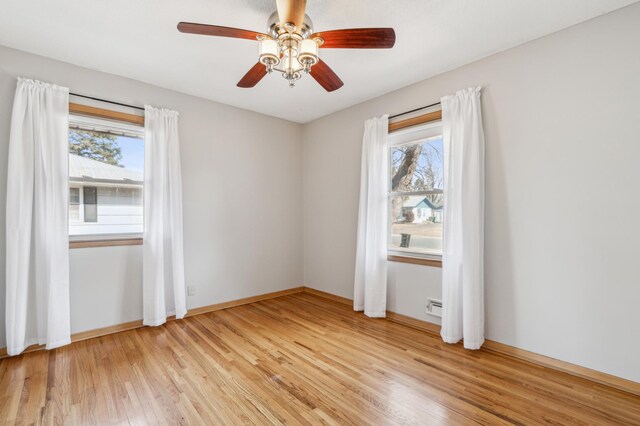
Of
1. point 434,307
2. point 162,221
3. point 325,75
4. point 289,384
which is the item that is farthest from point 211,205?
point 434,307

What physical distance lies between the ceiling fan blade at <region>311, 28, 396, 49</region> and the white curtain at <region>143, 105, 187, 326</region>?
2272 mm

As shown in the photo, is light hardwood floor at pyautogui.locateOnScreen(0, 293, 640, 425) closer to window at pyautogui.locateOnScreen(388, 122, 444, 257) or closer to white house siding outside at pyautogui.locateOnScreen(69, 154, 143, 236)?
window at pyautogui.locateOnScreen(388, 122, 444, 257)

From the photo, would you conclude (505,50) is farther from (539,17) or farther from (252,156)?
(252,156)

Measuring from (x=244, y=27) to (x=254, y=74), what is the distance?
38 cm

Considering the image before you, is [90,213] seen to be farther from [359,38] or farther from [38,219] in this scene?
[359,38]

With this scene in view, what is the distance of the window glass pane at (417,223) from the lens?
323 centimetres


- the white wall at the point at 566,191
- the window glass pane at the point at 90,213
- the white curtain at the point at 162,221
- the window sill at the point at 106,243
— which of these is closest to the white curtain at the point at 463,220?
the white wall at the point at 566,191

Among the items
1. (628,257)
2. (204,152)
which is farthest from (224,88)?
(628,257)

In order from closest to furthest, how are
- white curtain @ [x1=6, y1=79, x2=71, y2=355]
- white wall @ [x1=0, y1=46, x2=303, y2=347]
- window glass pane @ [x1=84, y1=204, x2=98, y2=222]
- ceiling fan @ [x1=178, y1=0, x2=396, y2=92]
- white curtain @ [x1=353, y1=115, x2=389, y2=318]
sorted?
1. ceiling fan @ [x1=178, y1=0, x2=396, y2=92]
2. white curtain @ [x1=6, y1=79, x2=71, y2=355]
3. white wall @ [x1=0, y1=46, x2=303, y2=347]
4. window glass pane @ [x1=84, y1=204, x2=98, y2=222]
5. white curtain @ [x1=353, y1=115, x2=389, y2=318]

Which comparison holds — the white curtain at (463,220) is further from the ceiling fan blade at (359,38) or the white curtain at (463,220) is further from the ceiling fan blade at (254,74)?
the ceiling fan blade at (254,74)

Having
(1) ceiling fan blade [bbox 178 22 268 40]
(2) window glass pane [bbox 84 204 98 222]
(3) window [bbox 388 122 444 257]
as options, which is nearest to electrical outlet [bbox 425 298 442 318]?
(3) window [bbox 388 122 444 257]

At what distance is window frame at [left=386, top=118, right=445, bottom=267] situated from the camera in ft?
10.4

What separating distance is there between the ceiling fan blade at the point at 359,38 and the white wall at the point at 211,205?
94.3 inches

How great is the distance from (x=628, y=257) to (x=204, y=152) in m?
4.10
